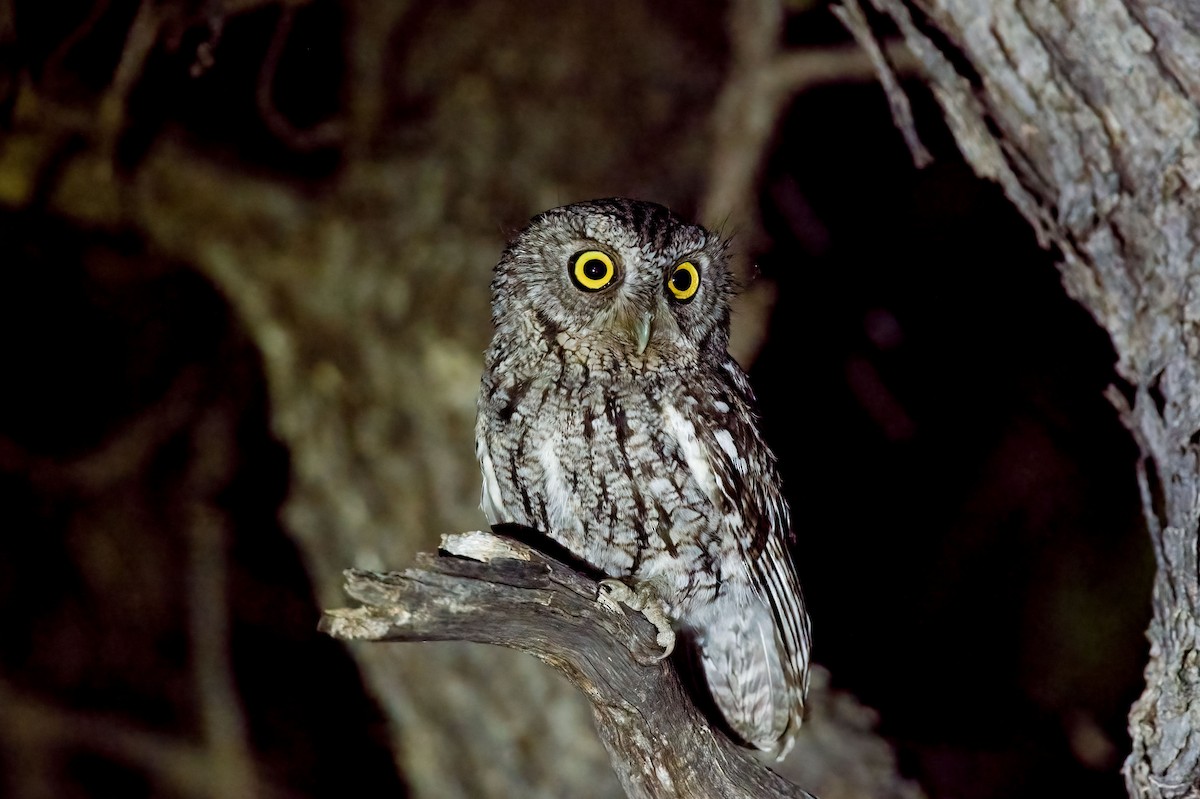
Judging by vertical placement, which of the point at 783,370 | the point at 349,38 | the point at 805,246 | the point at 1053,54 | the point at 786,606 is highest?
the point at 349,38

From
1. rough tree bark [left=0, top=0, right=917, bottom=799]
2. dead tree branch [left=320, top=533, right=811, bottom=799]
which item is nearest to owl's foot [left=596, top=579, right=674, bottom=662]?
dead tree branch [left=320, top=533, right=811, bottom=799]

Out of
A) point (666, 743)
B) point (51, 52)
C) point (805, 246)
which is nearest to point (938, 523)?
point (805, 246)

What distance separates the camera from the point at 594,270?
1810 millimetres

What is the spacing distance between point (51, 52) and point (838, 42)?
3.08 metres

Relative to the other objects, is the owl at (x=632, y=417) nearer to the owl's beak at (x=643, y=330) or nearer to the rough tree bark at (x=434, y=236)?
the owl's beak at (x=643, y=330)

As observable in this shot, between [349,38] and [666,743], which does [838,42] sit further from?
[666,743]

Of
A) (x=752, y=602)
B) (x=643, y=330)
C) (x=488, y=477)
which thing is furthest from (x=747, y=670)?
(x=643, y=330)

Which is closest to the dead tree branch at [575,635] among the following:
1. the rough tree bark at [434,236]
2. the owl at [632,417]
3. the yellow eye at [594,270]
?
the owl at [632,417]

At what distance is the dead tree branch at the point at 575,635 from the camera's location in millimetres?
1170

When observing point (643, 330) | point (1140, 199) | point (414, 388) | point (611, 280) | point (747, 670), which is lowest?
point (747, 670)

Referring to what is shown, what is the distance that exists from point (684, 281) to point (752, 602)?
2.59 ft

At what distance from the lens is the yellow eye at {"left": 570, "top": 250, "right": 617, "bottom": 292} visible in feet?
5.90

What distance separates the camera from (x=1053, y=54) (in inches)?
62.0

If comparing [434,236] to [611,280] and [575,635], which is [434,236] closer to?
[611,280]
